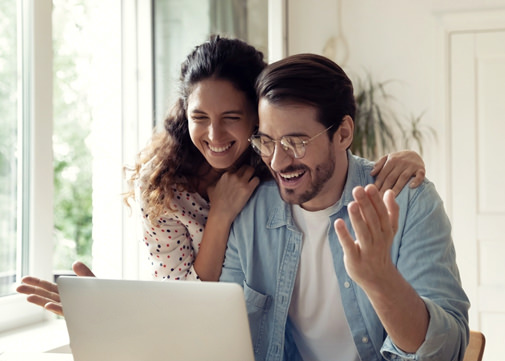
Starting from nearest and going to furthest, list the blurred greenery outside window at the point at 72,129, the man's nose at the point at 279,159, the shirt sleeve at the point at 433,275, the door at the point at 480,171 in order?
the shirt sleeve at the point at 433,275
the man's nose at the point at 279,159
the door at the point at 480,171
the blurred greenery outside window at the point at 72,129

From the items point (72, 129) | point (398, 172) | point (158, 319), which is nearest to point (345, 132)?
point (398, 172)

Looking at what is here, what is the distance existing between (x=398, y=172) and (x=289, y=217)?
301 mm

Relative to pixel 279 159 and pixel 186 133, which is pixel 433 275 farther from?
pixel 186 133

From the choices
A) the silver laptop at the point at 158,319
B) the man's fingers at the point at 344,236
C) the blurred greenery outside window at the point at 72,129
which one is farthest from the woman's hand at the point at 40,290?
the blurred greenery outside window at the point at 72,129

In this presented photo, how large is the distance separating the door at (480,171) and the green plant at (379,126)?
0.22 metres

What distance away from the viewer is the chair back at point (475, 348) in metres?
1.63

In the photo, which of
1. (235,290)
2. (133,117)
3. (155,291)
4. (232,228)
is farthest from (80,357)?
(133,117)

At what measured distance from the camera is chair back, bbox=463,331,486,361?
64.2 inches

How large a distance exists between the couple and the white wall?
2360 millimetres

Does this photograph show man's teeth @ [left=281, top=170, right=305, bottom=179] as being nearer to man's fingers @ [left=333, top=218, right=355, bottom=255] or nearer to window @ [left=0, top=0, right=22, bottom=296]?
man's fingers @ [left=333, top=218, right=355, bottom=255]

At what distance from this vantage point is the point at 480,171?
155 inches

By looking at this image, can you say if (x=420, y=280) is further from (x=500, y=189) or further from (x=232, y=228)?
(x=500, y=189)

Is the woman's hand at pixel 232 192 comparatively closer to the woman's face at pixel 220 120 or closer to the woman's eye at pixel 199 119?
the woman's face at pixel 220 120

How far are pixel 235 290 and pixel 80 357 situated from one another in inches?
14.6
